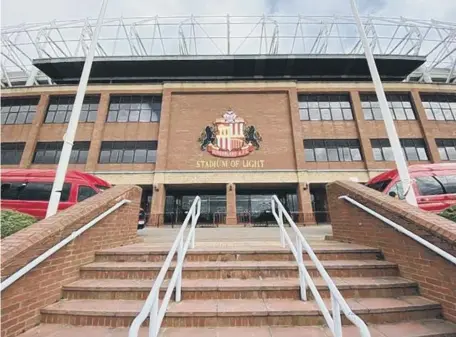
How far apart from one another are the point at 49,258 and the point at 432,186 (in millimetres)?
10329

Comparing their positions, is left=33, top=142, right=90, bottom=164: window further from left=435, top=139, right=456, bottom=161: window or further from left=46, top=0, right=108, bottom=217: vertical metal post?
left=435, top=139, right=456, bottom=161: window

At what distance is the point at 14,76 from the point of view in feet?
95.7

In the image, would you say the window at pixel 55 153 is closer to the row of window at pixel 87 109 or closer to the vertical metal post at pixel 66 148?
the row of window at pixel 87 109

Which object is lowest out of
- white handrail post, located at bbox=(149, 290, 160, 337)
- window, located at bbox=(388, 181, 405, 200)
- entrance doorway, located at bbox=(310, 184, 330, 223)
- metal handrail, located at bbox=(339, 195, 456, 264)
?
white handrail post, located at bbox=(149, 290, 160, 337)

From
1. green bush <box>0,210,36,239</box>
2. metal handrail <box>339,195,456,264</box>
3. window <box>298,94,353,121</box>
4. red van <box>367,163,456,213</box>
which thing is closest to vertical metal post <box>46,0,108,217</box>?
green bush <box>0,210,36,239</box>

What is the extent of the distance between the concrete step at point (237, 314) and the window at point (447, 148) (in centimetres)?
2206

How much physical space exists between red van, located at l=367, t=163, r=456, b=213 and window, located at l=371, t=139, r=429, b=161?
36.6ft

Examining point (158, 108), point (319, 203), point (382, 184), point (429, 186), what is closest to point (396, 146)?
point (429, 186)

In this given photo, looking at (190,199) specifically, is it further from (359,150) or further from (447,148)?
(447,148)

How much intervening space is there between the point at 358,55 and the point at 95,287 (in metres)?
25.9

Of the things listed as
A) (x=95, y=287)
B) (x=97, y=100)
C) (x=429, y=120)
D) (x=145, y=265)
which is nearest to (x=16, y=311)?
(x=95, y=287)

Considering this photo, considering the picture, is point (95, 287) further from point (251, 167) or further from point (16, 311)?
point (251, 167)

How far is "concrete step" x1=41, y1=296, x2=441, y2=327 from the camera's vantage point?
283cm

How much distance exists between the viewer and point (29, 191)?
8.56 meters
